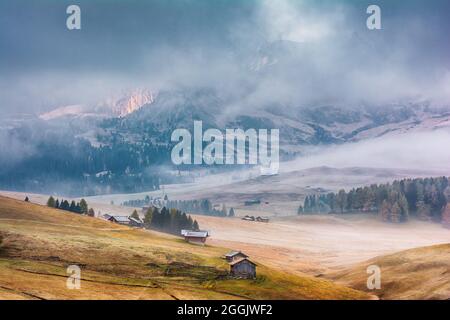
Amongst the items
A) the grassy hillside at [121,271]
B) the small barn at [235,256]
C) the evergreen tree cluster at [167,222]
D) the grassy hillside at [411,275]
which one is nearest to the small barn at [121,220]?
the evergreen tree cluster at [167,222]

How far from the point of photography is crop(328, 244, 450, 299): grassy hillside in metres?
111

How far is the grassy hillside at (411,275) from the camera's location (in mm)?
110688

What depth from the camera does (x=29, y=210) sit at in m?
163

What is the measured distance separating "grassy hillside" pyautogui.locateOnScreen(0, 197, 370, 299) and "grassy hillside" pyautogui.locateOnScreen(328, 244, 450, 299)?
704 centimetres

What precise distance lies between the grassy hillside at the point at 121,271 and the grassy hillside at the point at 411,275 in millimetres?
7040

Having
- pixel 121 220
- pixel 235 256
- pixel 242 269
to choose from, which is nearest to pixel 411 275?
pixel 242 269

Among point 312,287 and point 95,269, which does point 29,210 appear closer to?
point 95,269

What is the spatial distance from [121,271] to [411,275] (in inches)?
2314

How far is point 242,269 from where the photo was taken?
118m

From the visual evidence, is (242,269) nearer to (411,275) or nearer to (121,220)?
(411,275)

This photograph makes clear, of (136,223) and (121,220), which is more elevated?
(121,220)
